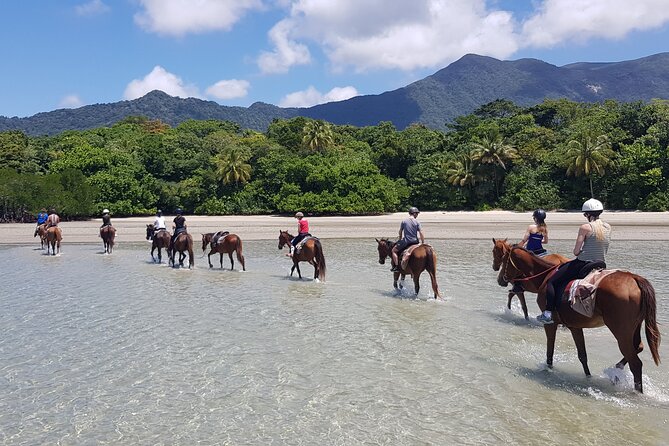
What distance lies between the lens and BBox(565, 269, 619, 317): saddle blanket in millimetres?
7094


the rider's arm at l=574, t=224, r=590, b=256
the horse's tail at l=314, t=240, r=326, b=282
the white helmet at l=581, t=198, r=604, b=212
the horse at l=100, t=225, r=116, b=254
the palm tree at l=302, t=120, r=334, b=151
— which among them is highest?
the palm tree at l=302, t=120, r=334, b=151

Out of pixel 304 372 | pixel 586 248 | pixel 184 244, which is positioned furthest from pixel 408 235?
pixel 184 244

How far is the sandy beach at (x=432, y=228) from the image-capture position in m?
32.7

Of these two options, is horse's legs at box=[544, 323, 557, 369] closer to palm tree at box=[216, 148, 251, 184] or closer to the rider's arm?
the rider's arm

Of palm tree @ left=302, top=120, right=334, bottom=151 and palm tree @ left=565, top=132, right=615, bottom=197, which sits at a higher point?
palm tree @ left=302, top=120, right=334, bottom=151

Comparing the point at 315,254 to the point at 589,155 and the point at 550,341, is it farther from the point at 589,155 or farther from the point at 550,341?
the point at 589,155

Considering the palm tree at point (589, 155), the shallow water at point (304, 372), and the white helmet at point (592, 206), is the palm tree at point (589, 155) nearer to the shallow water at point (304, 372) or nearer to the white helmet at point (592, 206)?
the shallow water at point (304, 372)

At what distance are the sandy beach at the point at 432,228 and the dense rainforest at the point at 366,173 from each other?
421cm

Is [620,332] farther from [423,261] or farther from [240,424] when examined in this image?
[423,261]

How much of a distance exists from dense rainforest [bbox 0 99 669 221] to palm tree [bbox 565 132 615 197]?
0.13 meters

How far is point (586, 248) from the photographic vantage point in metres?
7.61

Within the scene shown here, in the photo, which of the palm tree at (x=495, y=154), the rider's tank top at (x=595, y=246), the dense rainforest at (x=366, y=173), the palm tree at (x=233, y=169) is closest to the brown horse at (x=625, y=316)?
the rider's tank top at (x=595, y=246)

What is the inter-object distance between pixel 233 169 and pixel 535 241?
50.0m

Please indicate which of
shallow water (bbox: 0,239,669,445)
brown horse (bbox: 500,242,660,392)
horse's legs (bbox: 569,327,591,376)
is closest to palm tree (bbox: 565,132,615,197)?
shallow water (bbox: 0,239,669,445)
